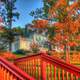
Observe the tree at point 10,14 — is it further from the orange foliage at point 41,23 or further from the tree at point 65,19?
the tree at point 65,19

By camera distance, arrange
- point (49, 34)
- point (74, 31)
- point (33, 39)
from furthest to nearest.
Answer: point (33, 39) < point (49, 34) < point (74, 31)

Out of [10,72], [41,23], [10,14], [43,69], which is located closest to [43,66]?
[43,69]

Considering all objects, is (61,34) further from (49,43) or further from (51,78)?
(51,78)

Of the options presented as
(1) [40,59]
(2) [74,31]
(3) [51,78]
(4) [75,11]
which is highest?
(4) [75,11]

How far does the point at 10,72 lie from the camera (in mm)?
4051

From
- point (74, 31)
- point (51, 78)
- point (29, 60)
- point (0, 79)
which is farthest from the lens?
point (74, 31)

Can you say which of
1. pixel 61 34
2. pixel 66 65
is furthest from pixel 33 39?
pixel 66 65

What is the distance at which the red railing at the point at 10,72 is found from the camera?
360 centimetres

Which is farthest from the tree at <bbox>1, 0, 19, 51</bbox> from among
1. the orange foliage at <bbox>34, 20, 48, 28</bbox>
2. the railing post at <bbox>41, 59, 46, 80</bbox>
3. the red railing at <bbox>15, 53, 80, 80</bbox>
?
the railing post at <bbox>41, 59, 46, 80</bbox>

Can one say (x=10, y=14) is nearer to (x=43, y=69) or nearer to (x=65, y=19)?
(x=65, y=19)

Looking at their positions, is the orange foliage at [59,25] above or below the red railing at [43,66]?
above

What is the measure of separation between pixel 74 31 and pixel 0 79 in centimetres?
1032

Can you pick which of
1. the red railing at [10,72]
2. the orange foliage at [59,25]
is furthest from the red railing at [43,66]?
the orange foliage at [59,25]

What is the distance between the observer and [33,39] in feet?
61.2
